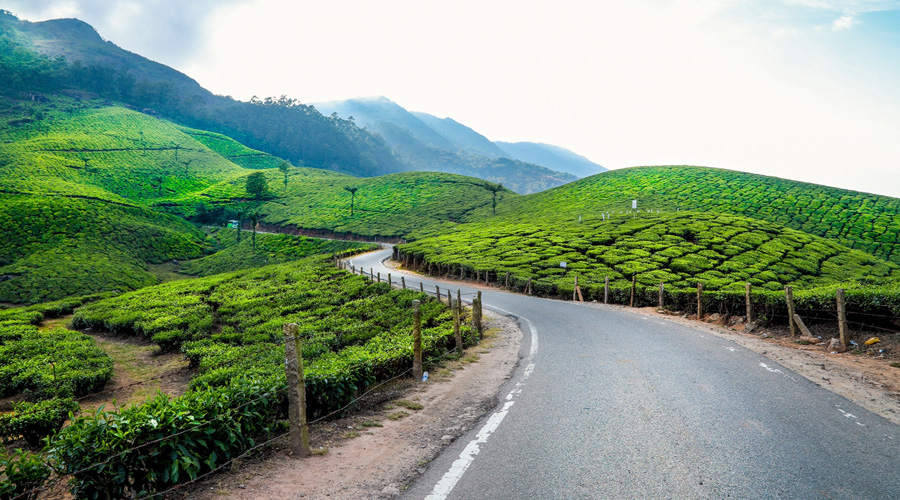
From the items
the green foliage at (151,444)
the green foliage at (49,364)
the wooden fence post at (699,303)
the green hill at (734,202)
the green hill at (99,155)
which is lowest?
the green foliage at (49,364)

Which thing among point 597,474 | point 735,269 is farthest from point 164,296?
point 735,269

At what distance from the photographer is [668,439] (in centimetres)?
618

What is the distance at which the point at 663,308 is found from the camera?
22.8 meters

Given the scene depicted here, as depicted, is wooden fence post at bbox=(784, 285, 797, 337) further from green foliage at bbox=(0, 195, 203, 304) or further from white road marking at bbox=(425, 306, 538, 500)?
green foliage at bbox=(0, 195, 203, 304)

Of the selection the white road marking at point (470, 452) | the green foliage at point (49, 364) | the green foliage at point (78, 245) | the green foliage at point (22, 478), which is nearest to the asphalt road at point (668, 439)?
the white road marking at point (470, 452)

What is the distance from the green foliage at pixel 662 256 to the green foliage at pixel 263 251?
2803cm

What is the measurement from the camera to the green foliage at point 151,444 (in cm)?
482

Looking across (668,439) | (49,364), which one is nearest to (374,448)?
(668,439)

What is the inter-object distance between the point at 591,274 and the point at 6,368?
33131mm

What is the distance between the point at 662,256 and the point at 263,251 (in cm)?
6655

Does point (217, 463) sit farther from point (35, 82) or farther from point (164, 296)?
point (35, 82)

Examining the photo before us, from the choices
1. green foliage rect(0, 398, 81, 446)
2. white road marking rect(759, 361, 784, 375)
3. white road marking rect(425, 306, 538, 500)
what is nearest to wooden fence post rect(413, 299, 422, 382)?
white road marking rect(425, 306, 538, 500)

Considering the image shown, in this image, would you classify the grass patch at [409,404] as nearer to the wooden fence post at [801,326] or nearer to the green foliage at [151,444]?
the green foliage at [151,444]

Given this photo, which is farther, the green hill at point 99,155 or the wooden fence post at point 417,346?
the green hill at point 99,155
